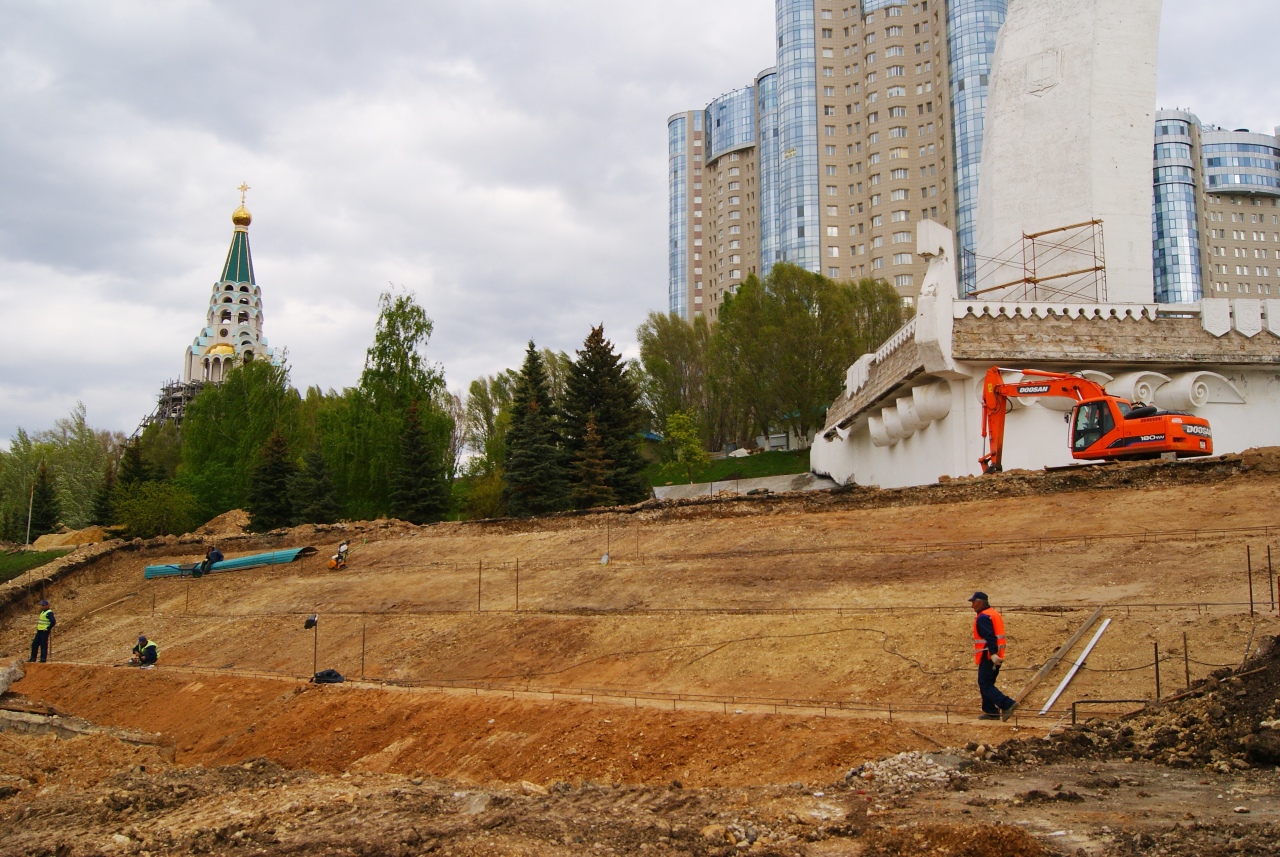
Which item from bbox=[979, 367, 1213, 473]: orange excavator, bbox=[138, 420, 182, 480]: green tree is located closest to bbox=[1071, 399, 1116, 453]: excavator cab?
bbox=[979, 367, 1213, 473]: orange excavator

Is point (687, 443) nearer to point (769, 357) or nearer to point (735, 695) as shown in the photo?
point (769, 357)

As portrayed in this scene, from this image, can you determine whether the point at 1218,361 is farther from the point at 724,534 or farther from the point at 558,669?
the point at 558,669

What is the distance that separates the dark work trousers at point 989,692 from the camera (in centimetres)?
864

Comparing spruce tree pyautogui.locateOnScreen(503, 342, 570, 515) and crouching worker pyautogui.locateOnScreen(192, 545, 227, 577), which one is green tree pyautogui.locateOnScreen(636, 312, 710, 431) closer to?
spruce tree pyautogui.locateOnScreen(503, 342, 570, 515)

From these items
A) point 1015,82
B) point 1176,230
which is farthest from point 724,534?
point 1176,230

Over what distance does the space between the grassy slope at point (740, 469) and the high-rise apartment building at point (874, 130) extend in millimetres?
20201

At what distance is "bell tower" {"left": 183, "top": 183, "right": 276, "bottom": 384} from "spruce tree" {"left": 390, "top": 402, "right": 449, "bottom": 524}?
1859 inches

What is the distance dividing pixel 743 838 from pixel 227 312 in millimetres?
83278

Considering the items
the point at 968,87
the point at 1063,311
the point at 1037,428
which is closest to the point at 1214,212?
the point at 968,87

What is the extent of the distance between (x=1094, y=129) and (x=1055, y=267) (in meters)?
3.38

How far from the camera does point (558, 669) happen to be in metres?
13.1

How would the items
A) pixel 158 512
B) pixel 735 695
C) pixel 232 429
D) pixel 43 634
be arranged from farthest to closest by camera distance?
pixel 232 429, pixel 158 512, pixel 43 634, pixel 735 695

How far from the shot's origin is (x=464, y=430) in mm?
54062

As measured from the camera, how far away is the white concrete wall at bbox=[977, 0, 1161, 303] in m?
24.0
